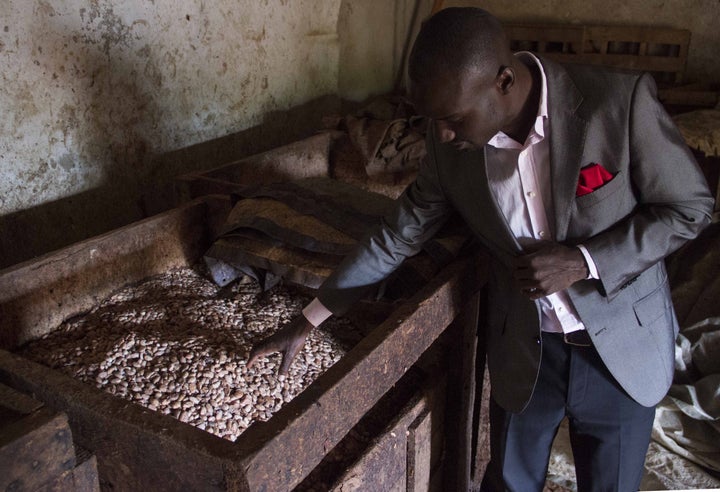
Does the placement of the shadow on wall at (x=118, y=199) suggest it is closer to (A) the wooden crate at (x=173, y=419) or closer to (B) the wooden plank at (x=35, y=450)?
(A) the wooden crate at (x=173, y=419)

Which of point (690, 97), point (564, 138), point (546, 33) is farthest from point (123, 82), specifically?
point (690, 97)

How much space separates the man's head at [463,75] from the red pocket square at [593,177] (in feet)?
0.77

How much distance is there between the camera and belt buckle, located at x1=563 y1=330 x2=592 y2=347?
182 cm

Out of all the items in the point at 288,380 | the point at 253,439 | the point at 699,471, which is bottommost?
the point at 699,471

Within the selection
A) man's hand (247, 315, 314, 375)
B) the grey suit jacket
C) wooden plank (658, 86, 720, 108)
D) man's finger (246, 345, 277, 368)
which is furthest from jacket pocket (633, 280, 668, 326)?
wooden plank (658, 86, 720, 108)

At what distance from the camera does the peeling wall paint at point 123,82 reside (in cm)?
251

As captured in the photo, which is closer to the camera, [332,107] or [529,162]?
[529,162]

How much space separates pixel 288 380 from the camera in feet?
6.22

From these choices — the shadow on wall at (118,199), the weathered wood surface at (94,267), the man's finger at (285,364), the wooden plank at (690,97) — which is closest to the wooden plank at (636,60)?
the wooden plank at (690,97)

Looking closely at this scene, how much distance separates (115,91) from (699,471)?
3.10 m

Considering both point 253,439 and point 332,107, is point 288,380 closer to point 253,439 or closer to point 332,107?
point 253,439

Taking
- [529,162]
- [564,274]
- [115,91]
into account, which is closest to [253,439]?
[564,274]

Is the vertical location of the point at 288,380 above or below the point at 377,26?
below

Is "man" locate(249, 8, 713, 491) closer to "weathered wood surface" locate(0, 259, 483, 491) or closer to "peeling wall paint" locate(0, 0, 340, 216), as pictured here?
"weathered wood surface" locate(0, 259, 483, 491)
